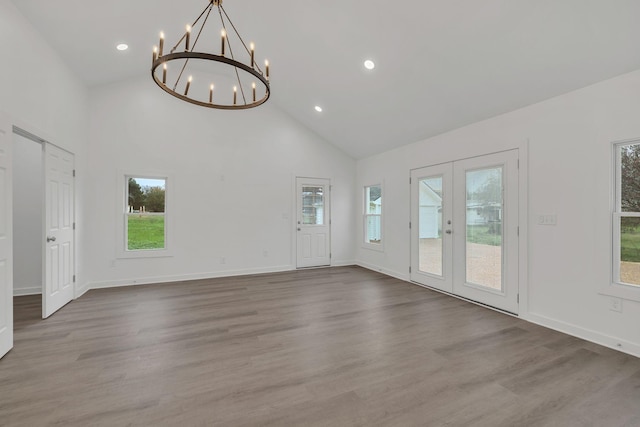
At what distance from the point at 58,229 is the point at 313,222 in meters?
4.41

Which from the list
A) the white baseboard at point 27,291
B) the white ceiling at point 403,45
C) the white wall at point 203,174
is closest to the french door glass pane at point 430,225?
the white ceiling at point 403,45

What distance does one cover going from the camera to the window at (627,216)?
8.80ft

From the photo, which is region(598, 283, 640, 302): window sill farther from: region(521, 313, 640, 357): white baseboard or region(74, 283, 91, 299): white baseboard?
region(74, 283, 91, 299): white baseboard

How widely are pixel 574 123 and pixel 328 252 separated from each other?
4.92 metres

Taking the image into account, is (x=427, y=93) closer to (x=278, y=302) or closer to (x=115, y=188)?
(x=278, y=302)

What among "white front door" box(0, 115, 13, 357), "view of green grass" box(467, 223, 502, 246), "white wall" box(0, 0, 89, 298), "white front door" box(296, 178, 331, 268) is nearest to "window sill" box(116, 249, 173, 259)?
"white wall" box(0, 0, 89, 298)

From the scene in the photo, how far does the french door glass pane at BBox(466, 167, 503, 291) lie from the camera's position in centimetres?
386

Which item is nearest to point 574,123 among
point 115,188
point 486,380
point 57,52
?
point 486,380

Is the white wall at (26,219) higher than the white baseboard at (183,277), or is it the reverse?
the white wall at (26,219)

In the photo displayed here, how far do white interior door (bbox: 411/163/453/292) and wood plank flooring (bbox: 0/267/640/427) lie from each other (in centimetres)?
91

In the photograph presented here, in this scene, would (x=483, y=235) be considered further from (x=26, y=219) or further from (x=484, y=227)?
(x=26, y=219)

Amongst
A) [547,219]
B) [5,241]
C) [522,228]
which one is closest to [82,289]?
[5,241]

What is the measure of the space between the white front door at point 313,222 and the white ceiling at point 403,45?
209 cm

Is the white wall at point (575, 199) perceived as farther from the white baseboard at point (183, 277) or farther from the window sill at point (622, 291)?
the white baseboard at point (183, 277)
